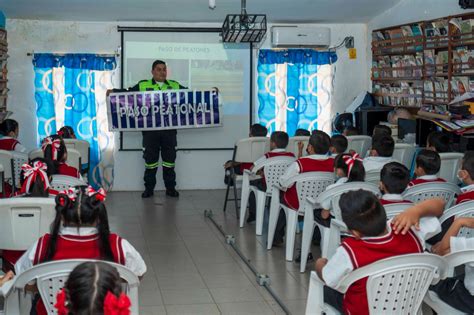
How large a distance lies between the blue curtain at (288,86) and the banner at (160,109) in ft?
2.89

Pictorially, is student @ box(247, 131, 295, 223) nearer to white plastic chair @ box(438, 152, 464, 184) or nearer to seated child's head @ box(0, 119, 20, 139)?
white plastic chair @ box(438, 152, 464, 184)

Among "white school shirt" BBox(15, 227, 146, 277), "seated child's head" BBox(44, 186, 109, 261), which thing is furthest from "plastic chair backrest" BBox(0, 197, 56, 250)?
"seated child's head" BBox(44, 186, 109, 261)

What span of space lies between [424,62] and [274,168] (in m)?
2.67

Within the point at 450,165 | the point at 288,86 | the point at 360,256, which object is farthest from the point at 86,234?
the point at 288,86

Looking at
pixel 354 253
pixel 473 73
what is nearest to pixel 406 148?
pixel 473 73

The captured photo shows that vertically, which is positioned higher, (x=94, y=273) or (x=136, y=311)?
(x=94, y=273)

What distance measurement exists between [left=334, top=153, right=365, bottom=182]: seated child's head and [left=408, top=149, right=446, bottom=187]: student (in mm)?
347

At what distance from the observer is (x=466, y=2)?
6949 mm

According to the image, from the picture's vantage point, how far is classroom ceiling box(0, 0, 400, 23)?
27.5 feet

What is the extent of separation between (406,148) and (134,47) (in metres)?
3.99

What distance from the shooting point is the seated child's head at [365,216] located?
10.1ft

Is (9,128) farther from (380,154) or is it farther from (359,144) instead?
(380,154)

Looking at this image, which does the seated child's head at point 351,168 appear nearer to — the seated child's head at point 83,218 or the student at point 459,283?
the student at point 459,283

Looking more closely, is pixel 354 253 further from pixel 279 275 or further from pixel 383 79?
pixel 383 79
